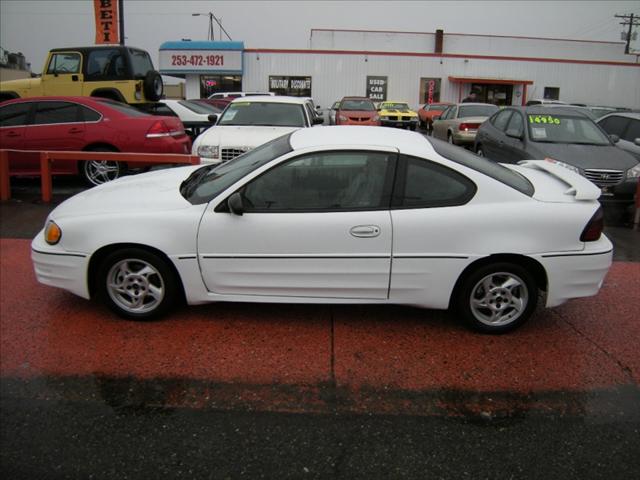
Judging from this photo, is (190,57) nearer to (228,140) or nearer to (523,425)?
(228,140)

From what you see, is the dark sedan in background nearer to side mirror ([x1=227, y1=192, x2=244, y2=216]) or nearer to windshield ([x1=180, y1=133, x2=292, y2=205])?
windshield ([x1=180, y1=133, x2=292, y2=205])

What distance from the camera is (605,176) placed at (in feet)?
26.6

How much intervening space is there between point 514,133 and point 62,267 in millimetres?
7770

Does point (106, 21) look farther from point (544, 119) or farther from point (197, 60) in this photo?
point (544, 119)

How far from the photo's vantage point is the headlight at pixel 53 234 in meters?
4.11

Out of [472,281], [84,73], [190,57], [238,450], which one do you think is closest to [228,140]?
[472,281]

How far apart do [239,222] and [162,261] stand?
0.64 metres

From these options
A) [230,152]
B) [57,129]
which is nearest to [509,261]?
[230,152]

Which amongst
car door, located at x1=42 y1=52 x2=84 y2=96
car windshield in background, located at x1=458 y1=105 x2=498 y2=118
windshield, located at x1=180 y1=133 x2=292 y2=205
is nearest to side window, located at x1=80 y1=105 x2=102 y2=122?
car door, located at x1=42 y1=52 x2=84 y2=96

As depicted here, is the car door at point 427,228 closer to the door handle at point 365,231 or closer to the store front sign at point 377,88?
the door handle at point 365,231

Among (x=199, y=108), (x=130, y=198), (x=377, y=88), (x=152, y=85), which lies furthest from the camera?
(x=377, y=88)

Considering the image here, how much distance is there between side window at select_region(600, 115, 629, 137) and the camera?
36.3 ft

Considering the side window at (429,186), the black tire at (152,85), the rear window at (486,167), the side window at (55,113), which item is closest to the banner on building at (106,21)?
the black tire at (152,85)

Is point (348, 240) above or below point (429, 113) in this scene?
below
